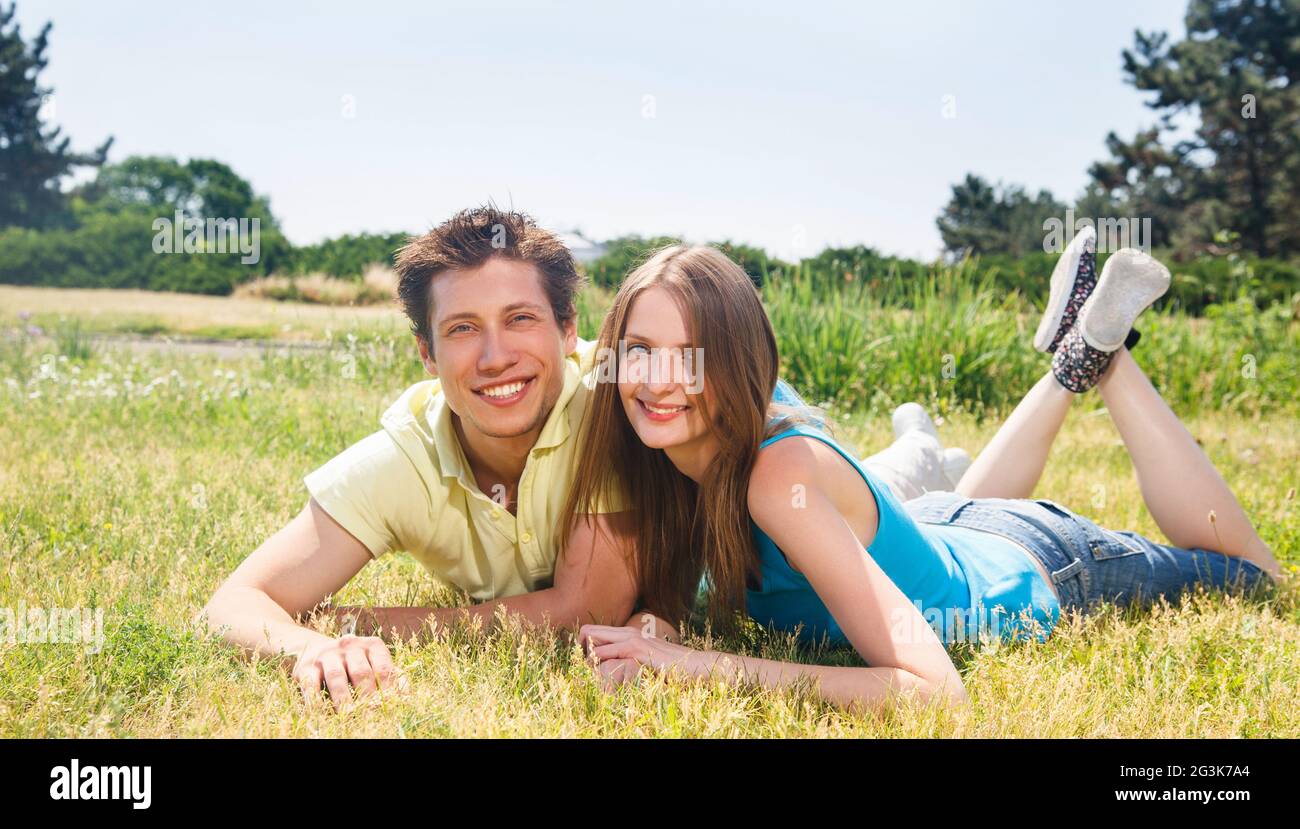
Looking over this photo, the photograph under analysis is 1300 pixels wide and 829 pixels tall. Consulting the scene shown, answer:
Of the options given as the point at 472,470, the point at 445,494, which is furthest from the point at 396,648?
the point at 472,470

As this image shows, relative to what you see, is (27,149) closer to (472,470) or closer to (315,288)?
(315,288)

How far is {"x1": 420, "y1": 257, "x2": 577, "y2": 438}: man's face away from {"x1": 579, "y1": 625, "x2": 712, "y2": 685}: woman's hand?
2.25 ft

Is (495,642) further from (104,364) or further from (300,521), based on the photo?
(104,364)

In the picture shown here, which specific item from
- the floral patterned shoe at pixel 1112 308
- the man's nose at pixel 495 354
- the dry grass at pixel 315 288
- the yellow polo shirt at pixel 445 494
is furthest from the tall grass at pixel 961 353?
the dry grass at pixel 315 288

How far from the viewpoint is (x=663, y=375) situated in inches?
106

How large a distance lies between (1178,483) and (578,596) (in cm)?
243

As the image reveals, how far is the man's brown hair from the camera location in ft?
9.95

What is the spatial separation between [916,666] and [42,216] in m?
52.7

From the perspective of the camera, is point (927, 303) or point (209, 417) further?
point (927, 303)

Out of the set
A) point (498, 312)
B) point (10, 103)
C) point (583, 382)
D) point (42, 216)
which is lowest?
point (583, 382)

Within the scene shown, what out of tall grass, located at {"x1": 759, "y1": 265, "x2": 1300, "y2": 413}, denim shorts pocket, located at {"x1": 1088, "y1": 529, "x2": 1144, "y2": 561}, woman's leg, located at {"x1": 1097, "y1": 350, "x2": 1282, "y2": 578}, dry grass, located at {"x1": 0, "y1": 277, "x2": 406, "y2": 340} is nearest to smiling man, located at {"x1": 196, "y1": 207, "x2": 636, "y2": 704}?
denim shorts pocket, located at {"x1": 1088, "y1": 529, "x2": 1144, "y2": 561}
